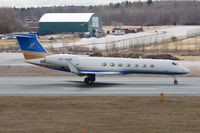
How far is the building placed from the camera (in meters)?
123

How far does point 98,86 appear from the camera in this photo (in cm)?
3472

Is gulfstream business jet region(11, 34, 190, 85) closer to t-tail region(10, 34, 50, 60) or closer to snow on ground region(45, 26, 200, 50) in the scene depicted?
t-tail region(10, 34, 50, 60)

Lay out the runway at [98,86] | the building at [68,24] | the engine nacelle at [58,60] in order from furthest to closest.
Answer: the building at [68,24], the engine nacelle at [58,60], the runway at [98,86]

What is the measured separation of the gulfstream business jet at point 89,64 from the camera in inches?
1383

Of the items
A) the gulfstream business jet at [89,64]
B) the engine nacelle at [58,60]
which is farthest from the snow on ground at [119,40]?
the engine nacelle at [58,60]

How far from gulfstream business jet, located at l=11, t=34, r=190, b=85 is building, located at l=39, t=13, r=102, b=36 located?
8561cm

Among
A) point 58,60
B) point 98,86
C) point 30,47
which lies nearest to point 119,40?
point 30,47

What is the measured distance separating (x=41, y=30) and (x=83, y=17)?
1504 centimetres

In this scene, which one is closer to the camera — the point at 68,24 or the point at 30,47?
the point at 30,47
